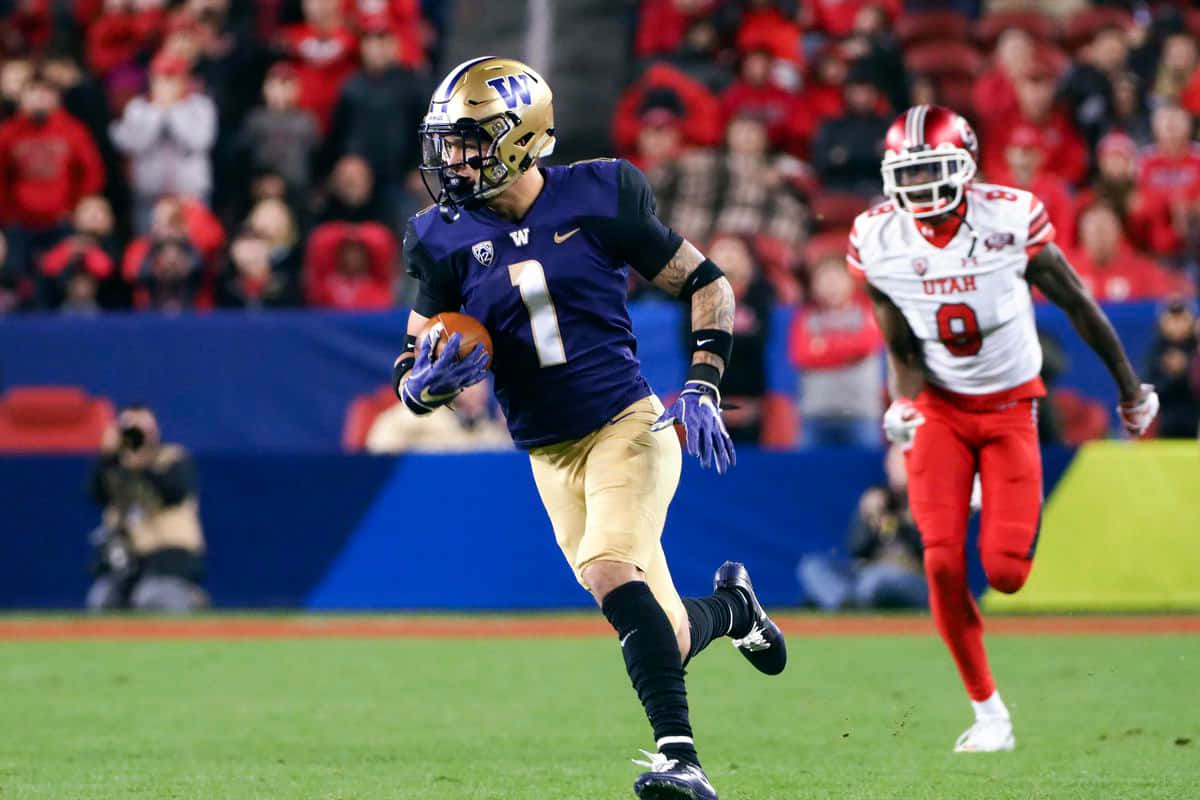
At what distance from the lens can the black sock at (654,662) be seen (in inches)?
185

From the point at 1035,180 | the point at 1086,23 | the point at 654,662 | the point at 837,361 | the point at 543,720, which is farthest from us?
the point at 1086,23

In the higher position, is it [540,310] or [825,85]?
[540,310]

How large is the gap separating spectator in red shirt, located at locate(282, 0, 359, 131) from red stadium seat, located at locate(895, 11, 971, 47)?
4.13m

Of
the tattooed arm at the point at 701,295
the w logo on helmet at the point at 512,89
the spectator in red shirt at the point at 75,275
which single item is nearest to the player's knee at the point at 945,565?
the tattooed arm at the point at 701,295

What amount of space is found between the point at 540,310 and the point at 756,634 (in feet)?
4.68

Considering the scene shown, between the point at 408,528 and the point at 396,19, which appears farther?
the point at 396,19

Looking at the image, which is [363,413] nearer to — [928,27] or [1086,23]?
[928,27]

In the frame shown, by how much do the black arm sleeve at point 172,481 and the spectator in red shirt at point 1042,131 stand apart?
5.89 meters

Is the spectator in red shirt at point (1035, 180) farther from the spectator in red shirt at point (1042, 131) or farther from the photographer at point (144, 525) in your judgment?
the photographer at point (144, 525)

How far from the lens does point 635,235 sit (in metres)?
5.18

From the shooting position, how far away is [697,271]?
5.21 metres

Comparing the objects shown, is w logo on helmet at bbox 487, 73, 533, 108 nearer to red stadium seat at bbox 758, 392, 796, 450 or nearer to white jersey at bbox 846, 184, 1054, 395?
white jersey at bbox 846, 184, 1054, 395

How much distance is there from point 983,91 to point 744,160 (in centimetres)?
210

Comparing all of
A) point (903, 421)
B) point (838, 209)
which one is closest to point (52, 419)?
point (838, 209)
